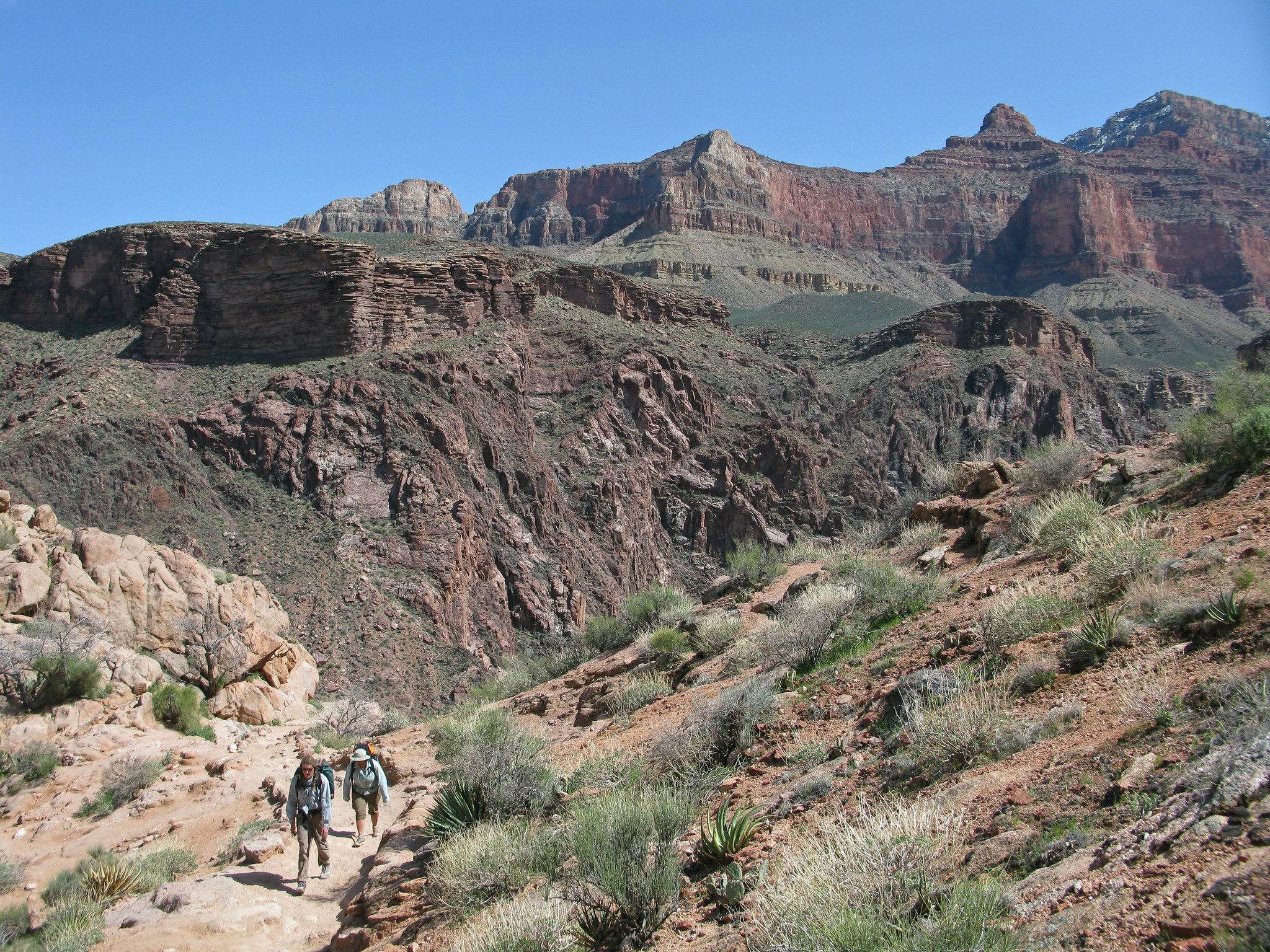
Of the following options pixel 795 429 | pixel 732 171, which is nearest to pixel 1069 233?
pixel 732 171

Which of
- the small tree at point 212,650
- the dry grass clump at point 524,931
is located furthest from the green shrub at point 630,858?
the small tree at point 212,650

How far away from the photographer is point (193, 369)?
44.0m

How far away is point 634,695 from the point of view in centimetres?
1227

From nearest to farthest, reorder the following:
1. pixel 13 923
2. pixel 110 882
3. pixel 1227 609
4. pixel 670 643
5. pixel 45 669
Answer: pixel 1227 609 < pixel 13 923 < pixel 110 882 < pixel 670 643 < pixel 45 669

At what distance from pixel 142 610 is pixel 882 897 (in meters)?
19.2

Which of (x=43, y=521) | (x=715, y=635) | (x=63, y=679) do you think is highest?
(x=43, y=521)

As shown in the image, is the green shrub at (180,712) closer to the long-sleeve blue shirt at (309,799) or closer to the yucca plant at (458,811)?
A: the long-sleeve blue shirt at (309,799)

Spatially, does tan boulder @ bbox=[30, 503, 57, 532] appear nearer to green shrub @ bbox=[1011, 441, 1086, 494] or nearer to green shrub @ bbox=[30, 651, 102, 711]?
green shrub @ bbox=[30, 651, 102, 711]

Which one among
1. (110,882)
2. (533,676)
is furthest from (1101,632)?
(533,676)

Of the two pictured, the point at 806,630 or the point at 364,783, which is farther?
the point at 364,783

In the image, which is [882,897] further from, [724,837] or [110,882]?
[110,882]

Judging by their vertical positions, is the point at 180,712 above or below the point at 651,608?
below

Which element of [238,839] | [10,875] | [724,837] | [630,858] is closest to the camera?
[630,858]

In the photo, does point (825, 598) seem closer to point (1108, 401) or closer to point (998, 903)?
point (998, 903)
